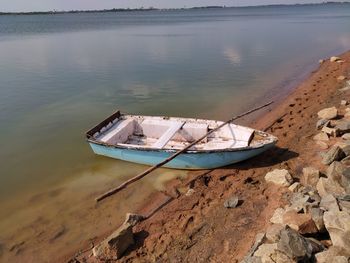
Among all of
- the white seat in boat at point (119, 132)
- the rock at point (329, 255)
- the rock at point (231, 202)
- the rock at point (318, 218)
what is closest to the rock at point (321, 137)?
the rock at point (231, 202)

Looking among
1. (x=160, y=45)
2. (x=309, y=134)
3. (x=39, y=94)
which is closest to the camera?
(x=309, y=134)

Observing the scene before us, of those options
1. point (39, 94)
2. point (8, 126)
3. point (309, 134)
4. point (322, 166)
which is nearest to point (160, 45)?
point (39, 94)

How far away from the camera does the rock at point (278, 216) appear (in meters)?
7.40

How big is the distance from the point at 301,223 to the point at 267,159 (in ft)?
16.4

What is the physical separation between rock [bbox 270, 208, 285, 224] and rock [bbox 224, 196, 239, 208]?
127 centimetres

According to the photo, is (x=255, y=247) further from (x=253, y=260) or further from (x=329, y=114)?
(x=329, y=114)

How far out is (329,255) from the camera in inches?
220

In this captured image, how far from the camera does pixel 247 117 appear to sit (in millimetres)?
16406

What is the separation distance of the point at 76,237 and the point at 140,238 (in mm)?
1917

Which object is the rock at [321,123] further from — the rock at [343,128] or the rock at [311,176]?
the rock at [311,176]

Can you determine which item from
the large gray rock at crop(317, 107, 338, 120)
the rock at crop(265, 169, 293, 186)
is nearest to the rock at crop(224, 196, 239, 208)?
the rock at crop(265, 169, 293, 186)

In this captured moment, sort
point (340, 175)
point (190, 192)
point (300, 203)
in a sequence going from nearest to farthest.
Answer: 1. point (300, 203)
2. point (340, 175)
3. point (190, 192)

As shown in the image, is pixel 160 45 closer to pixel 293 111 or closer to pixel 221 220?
pixel 293 111

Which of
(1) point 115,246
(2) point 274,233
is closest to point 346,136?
(2) point 274,233
